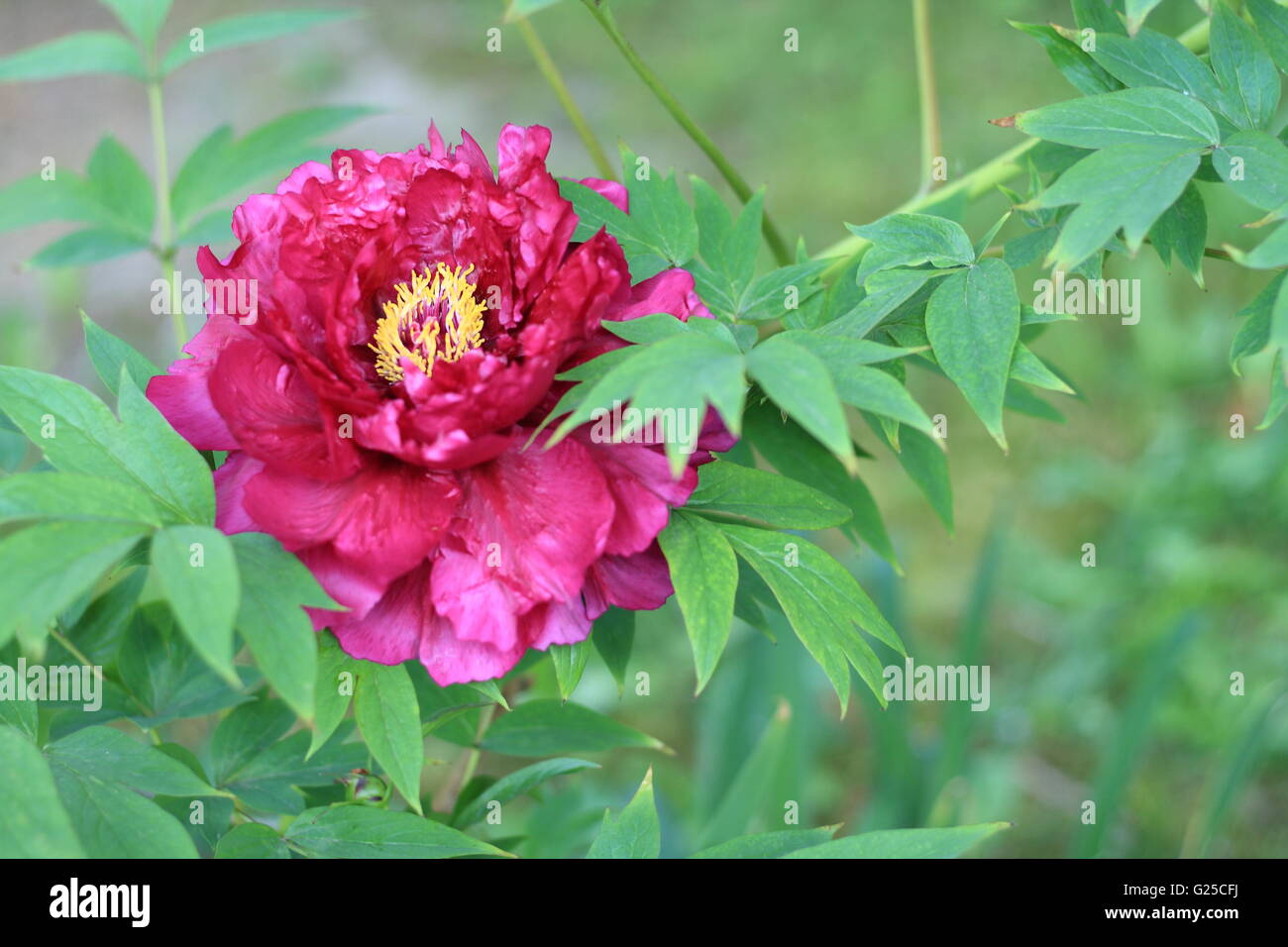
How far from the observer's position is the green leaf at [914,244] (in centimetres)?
49

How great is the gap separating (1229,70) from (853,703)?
48.7 inches

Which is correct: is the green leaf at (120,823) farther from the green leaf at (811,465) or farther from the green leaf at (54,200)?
the green leaf at (54,200)

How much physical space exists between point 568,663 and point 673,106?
262 mm

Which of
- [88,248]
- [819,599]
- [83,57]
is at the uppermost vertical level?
[83,57]

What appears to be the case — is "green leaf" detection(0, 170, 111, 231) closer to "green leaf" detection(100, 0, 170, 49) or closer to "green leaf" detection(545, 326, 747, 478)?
"green leaf" detection(100, 0, 170, 49)

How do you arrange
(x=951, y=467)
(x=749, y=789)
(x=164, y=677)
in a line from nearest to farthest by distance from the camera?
1. (x=164, y=677)
2. (x=749, y=789)
3. (x=951, y=467)

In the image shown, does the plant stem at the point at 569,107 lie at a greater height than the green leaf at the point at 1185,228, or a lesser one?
greater

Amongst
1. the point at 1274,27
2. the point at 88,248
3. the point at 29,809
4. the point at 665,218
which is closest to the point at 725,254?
the point at 665,218

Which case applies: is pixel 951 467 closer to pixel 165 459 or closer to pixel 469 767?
pixel 469 767

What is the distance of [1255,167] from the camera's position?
18.2 inches

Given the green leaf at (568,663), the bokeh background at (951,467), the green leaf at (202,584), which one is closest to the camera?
the green leaf at (202,584)

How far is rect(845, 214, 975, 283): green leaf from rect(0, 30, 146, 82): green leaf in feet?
1.79

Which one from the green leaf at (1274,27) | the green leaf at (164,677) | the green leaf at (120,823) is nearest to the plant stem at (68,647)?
the green leaf at (164,677)

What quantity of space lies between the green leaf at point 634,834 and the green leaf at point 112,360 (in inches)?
10.4
